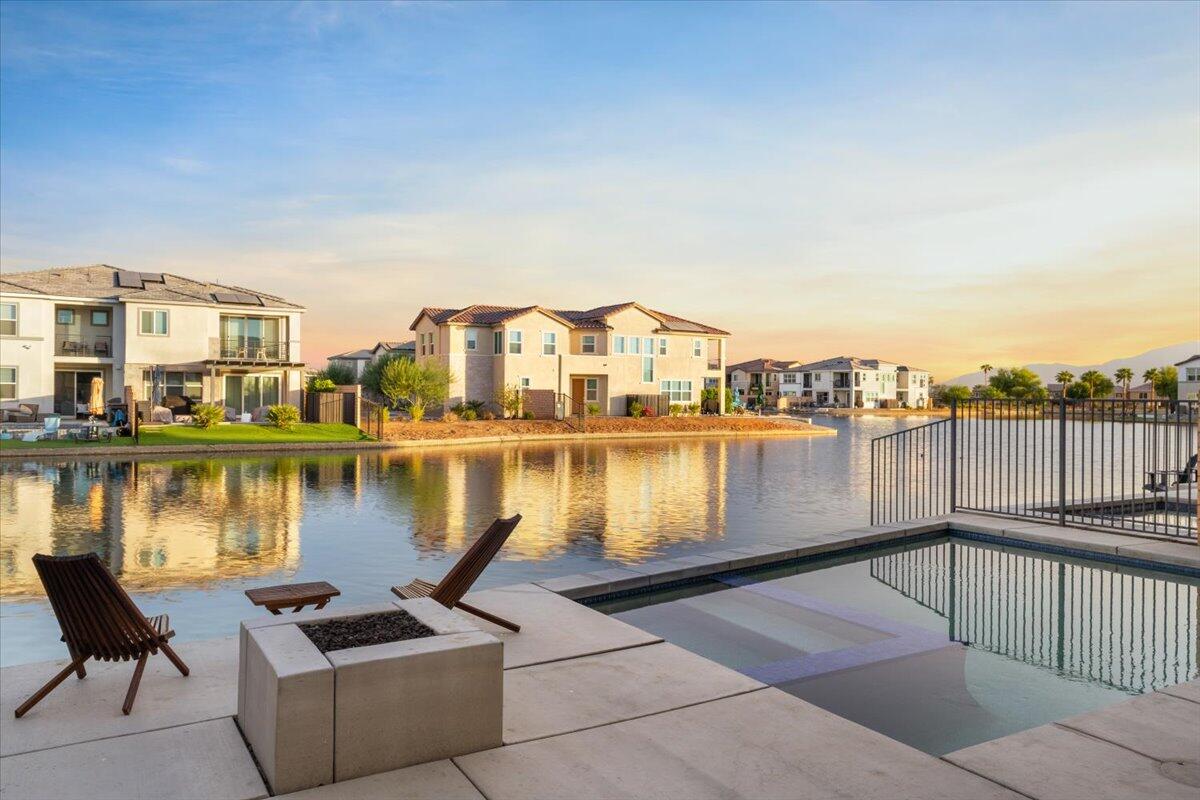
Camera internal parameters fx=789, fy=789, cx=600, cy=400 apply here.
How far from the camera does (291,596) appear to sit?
Result: 637 centimetres

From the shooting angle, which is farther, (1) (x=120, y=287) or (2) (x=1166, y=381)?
(2) (x=1166, y=381)

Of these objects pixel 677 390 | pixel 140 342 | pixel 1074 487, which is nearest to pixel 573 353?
pixel 677 390

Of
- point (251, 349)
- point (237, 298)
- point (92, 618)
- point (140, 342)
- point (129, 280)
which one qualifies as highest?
point (129, 280)

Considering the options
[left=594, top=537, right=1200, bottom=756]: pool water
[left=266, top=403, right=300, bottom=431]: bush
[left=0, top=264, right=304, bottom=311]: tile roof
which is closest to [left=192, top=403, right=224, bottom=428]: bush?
[left=266, top=403, right=300, bottom=431]: bush

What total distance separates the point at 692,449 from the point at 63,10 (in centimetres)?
2719

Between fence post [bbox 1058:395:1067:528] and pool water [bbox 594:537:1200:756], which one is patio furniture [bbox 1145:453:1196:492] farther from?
pool water [bbox 594:537:1200:756]

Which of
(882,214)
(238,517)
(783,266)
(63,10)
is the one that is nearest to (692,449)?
(783,266)

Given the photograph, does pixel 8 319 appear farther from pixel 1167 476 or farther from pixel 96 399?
pixel 1167 476

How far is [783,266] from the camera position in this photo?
124 ft

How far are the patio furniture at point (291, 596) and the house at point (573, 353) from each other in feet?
135

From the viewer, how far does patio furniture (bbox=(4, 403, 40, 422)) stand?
3488 cm

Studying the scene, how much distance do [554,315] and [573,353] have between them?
3.06 meters

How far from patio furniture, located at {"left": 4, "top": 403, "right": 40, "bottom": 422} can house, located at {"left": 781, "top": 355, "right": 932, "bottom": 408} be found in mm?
88902

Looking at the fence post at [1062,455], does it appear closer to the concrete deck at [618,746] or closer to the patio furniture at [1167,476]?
the patio furniture at [1167,476]
